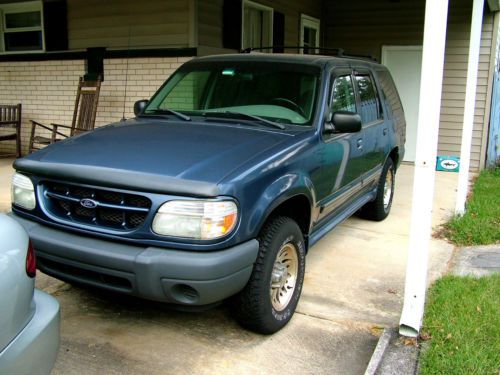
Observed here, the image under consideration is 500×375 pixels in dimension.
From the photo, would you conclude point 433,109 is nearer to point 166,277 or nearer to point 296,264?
point 296,264

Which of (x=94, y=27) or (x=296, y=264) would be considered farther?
(x=94, y=27)

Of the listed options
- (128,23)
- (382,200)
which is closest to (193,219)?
(382,200)

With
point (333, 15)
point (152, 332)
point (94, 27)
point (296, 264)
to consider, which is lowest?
point (152, 332)

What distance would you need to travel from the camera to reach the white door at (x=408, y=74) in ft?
34.4

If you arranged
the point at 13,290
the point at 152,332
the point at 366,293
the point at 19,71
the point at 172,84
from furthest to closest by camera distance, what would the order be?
the point at 19,71 < the point at 172,84 < the point at 366,293 < the point at 152,332 < the point at 13,290

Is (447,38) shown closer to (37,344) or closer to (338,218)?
(338,218)

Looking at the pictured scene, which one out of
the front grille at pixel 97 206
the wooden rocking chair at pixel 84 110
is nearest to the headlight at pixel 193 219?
the front grille at pixel 97 206

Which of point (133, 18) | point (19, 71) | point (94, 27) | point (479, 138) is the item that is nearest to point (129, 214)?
point (133, 18)

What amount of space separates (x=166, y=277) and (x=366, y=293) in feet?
6.46

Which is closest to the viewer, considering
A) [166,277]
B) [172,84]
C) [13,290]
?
[13,290]

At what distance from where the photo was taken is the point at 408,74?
34.7ft

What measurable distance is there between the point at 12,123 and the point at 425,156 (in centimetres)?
823

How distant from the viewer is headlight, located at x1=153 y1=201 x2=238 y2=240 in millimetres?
2670

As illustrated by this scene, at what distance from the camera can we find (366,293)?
402 cm
